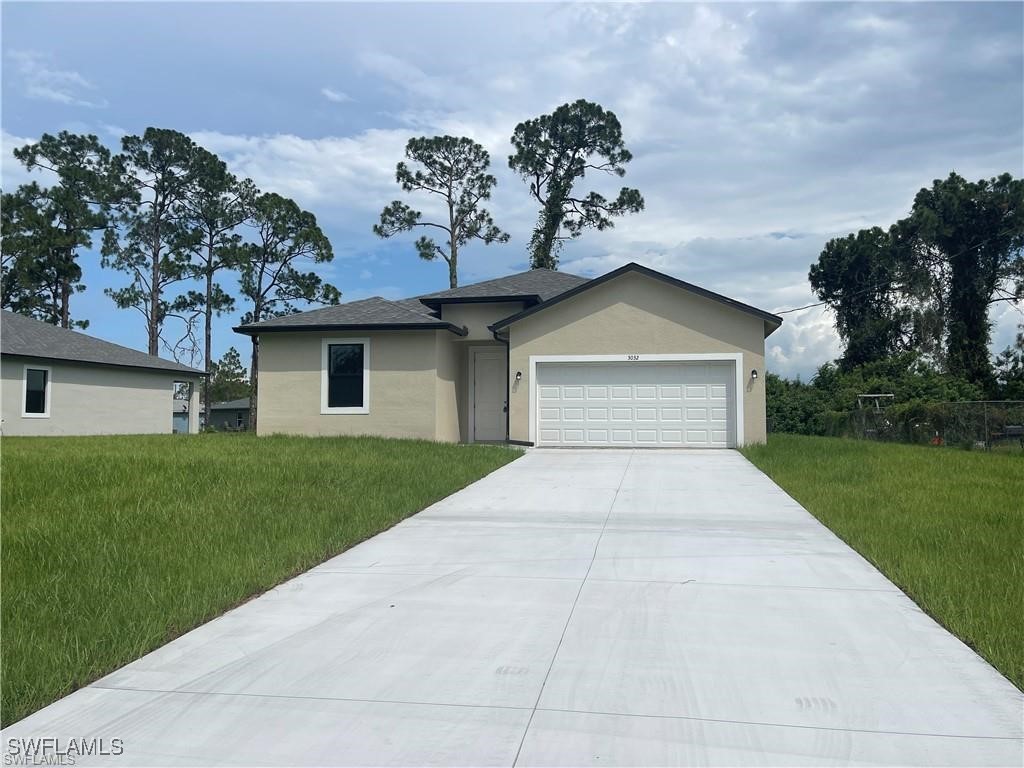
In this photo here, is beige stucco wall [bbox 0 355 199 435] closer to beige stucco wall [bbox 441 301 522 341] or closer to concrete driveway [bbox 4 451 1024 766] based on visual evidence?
beige stucco wall [bbox 441 301 522 341]

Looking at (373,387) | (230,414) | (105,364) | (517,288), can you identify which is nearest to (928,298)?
A: (517,288)

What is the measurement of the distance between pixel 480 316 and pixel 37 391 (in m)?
14.4

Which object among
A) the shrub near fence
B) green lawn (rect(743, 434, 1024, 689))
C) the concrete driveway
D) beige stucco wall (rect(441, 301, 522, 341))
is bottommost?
the concrete driveway

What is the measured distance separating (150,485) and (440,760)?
7453 millimetres

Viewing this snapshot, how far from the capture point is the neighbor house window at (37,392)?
923 inches

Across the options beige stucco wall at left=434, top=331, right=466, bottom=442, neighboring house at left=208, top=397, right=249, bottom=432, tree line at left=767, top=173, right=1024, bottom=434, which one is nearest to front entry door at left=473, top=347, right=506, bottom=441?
beige stucco wall at left=434, top=331, right=466, bottom=442

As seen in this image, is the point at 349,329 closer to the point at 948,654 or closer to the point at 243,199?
the point at 948,654

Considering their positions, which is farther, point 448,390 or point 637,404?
point 448,390

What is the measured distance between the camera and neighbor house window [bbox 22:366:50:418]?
2345 centimetres

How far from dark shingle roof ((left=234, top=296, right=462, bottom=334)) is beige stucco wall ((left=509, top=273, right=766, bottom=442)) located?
215 cm

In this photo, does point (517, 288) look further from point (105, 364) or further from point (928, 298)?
point (928, 298)

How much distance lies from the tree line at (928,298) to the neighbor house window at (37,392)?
1085 inches

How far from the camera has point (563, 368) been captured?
1805 cm

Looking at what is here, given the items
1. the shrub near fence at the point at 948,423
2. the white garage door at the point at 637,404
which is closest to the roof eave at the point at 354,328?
the white garage door at the point at 637,404
